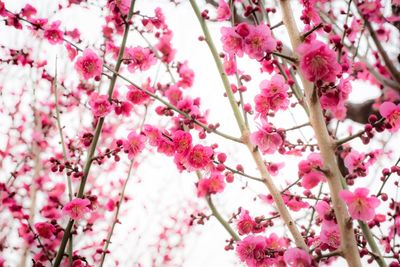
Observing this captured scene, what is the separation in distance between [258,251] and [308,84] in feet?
3.20

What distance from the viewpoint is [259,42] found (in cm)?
166

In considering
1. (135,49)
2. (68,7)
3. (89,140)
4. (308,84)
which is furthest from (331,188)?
(68,7)

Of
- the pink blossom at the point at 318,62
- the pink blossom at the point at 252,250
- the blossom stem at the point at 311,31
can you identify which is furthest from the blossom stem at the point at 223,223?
the blossom stem at the point at 311,31

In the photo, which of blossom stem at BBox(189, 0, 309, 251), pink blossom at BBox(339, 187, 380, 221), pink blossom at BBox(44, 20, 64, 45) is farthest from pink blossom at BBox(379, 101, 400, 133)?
pink blossom at BBox(44, 20, 64, 45)

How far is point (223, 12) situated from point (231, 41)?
2.26 ft

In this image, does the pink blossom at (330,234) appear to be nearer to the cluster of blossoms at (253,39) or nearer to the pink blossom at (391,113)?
the pink blossom at (391,113)

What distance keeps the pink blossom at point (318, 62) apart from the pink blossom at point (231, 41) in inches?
12.6

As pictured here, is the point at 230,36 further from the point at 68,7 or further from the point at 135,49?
the point at 68,7

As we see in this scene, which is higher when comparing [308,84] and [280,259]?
[308,84]

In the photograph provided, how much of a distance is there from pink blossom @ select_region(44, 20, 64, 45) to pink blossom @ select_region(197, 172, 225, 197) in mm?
1698

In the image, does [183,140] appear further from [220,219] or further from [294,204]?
[294,204]

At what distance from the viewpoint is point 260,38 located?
1.66 m

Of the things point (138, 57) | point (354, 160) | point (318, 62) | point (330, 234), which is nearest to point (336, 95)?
point (318, 62)

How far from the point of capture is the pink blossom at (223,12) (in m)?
2.32
